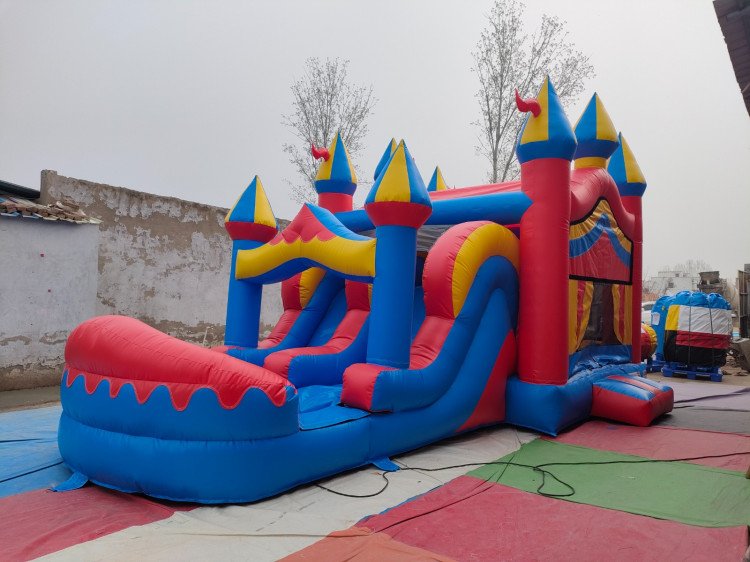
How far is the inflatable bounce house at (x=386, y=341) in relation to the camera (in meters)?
2.52

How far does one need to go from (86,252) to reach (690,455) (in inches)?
239

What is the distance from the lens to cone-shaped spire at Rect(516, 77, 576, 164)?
4.12m

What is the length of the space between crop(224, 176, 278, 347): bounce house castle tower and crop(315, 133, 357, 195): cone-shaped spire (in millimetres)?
1167

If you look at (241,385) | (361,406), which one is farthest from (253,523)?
(361,406)

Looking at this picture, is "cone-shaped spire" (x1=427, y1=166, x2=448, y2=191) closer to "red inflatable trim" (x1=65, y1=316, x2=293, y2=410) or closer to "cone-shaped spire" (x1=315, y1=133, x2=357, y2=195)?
"cone-shaped spire" (x1=315, y1=133, x2=357, y2=195)

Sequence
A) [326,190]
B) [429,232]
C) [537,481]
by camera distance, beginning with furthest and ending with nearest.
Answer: [326,190] → [429,232] → [537,481]

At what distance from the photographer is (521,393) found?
13.6 feet

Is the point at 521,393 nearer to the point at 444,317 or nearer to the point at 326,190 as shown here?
the point at 444,317

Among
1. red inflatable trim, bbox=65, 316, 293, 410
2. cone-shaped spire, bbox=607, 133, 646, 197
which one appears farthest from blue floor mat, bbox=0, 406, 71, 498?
cone-shaped spire, bbox=607, 133, 646, 197

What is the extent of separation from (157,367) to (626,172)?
5.25 meters

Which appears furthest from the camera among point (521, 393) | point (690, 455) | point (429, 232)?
point (429, 232)

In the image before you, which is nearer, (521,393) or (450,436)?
(450,436)

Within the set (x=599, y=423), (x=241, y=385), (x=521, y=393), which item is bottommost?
(x=599, y=423)

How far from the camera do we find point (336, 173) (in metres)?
5.46
